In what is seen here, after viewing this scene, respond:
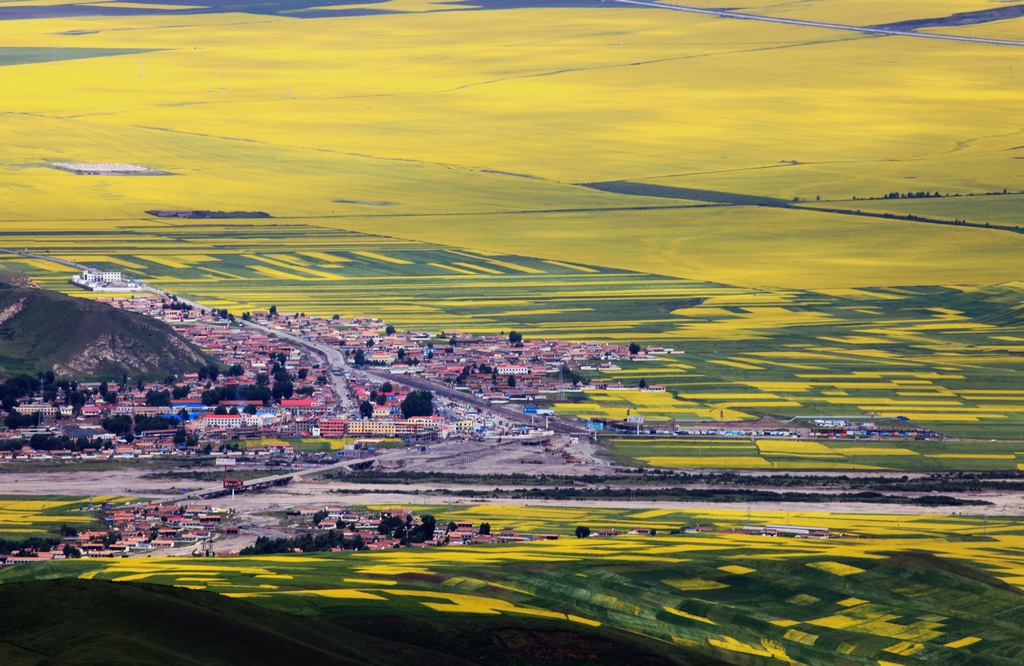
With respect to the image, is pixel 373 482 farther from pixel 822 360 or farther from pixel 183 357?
pixel 822 360

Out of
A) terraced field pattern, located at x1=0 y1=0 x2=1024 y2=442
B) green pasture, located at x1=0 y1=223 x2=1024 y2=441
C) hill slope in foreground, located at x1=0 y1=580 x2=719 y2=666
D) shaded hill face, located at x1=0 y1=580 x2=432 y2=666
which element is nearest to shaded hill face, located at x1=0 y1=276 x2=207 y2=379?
green pasture, located at x1=0 y1=223 x2=1024 y2=441

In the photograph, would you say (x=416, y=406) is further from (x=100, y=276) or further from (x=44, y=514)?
(x=100, y=276)

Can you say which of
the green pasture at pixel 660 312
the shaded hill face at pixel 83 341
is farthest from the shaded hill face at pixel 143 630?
the shaded hill face at pixel 83 341

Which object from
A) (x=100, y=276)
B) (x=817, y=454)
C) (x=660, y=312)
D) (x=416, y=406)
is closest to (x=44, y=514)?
(x=416, y=406)

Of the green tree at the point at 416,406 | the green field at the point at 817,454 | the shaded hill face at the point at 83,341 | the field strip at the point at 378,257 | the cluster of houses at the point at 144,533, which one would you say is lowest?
the cluster of houses at the point at 144,533

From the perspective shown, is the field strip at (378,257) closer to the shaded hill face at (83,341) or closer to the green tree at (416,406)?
the shaded hill face at (83,341)
